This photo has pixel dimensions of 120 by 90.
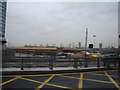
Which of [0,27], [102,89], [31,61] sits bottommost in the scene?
[102,89]

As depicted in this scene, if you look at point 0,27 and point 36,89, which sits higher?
point 0,27

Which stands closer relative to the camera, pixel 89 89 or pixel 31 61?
pixel 89 89

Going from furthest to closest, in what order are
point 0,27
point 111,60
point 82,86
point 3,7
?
point 0,27, point 3,7, point 111,60, point 82,86

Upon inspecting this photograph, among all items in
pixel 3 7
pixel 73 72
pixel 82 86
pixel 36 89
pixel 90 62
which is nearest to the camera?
pixel 36 89

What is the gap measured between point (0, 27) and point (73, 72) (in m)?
49.3

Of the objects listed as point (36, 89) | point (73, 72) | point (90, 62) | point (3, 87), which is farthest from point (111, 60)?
point (3, 87)

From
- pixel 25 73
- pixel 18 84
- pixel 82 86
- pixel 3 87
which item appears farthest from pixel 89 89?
pixel 25 73

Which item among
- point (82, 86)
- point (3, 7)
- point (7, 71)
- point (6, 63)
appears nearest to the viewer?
point (82, 86)

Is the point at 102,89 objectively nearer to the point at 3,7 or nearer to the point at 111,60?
the point at 111,60

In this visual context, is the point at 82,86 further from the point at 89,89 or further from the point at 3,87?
the point at 3,87

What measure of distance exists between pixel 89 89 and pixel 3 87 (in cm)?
372

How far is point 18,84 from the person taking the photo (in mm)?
6367

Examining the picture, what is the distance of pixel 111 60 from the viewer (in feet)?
38.3

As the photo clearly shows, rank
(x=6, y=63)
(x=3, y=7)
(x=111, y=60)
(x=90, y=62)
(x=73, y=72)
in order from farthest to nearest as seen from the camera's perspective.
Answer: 1. (x=3, y=7)
2. (x=90, y=62)
3. (x=111, y=60)
4. (x=6, y=63)
5. (x=73, y=72)
